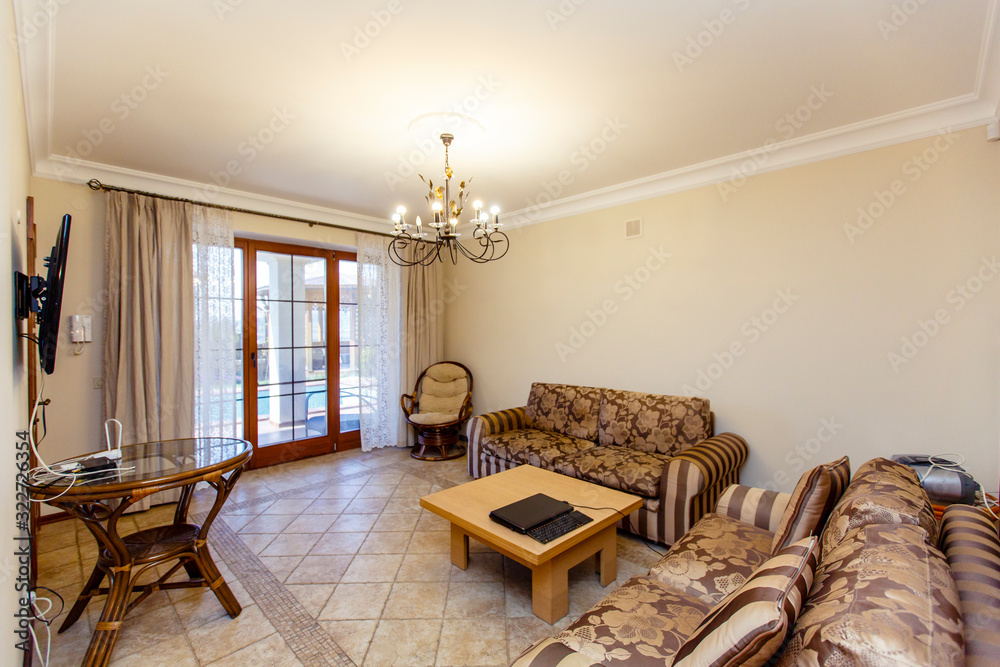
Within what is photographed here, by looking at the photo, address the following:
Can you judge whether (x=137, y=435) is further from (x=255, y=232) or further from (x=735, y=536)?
(x=735, y=536)

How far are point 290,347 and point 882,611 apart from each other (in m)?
4.80

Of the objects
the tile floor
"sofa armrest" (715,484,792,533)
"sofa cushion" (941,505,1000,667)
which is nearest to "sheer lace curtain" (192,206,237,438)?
the tile floor

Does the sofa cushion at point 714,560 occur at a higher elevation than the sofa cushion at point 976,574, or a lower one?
lower

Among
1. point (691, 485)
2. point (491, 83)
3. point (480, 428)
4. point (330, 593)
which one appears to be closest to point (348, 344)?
point (480, 428)

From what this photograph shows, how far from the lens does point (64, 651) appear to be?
1882 millimetres

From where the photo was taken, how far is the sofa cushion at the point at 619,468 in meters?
2.80

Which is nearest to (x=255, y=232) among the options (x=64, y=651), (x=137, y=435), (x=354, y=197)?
(x=354, y=197)

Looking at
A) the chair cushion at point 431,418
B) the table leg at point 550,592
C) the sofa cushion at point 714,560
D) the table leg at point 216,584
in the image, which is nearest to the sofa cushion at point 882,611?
the sofa cushion at point 714,560

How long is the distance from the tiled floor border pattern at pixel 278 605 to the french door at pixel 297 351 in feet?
4.26

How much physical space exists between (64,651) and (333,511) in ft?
5.13

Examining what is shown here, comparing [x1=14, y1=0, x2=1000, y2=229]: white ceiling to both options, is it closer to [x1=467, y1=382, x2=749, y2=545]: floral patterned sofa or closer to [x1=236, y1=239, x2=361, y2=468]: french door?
[x1=236, y1=239, x2=361, y2=468]: french door

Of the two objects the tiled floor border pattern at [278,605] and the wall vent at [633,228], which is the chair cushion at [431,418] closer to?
the tiled floor border pattern at [278,605]

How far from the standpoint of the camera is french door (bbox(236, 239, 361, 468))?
4.30 m

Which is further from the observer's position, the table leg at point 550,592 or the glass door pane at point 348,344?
the glass door pane at point 348,344
